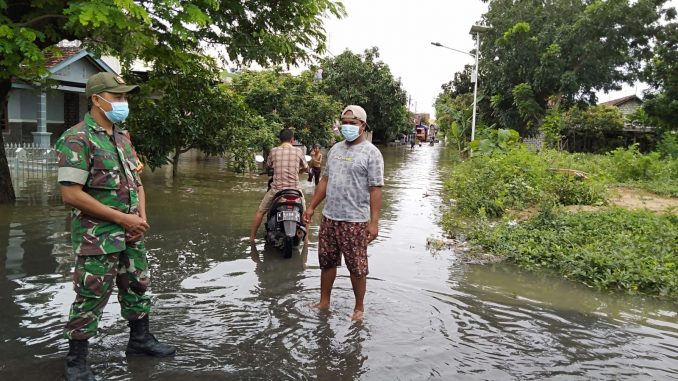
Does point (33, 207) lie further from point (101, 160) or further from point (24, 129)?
point (24, 129)

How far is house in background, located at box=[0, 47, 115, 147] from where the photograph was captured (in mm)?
18312

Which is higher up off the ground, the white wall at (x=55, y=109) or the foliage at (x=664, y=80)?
the foliage at (x=664, y=80)

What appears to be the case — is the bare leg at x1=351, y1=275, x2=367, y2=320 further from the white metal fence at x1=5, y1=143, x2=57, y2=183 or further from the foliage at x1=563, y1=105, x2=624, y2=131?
the foliage at x1=563, y1=105, x2=624, y2=131

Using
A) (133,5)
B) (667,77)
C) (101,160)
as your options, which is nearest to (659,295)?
(101,160)

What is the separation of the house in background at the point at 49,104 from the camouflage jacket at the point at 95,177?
15868 mm

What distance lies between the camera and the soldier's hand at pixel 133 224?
350cm

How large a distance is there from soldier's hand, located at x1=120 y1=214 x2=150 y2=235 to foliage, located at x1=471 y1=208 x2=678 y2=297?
509 centimetres

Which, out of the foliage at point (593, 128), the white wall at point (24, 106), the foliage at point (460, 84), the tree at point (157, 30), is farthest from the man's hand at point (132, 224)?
the foliage at point (460, 84)

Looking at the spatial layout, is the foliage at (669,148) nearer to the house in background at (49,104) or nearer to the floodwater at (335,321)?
the floodwater at (335,321)

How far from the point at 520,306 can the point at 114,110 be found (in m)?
4.23

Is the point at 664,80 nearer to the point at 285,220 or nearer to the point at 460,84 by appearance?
the point at 460,84

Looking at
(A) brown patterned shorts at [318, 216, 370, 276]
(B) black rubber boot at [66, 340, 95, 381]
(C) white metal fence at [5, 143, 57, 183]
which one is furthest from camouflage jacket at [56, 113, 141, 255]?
Answer: (C) white metal fence at [5, 143, 57, 183]

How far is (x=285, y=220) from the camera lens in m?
7.04

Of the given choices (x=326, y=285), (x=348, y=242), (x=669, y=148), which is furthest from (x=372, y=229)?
(x=669, y=148)
